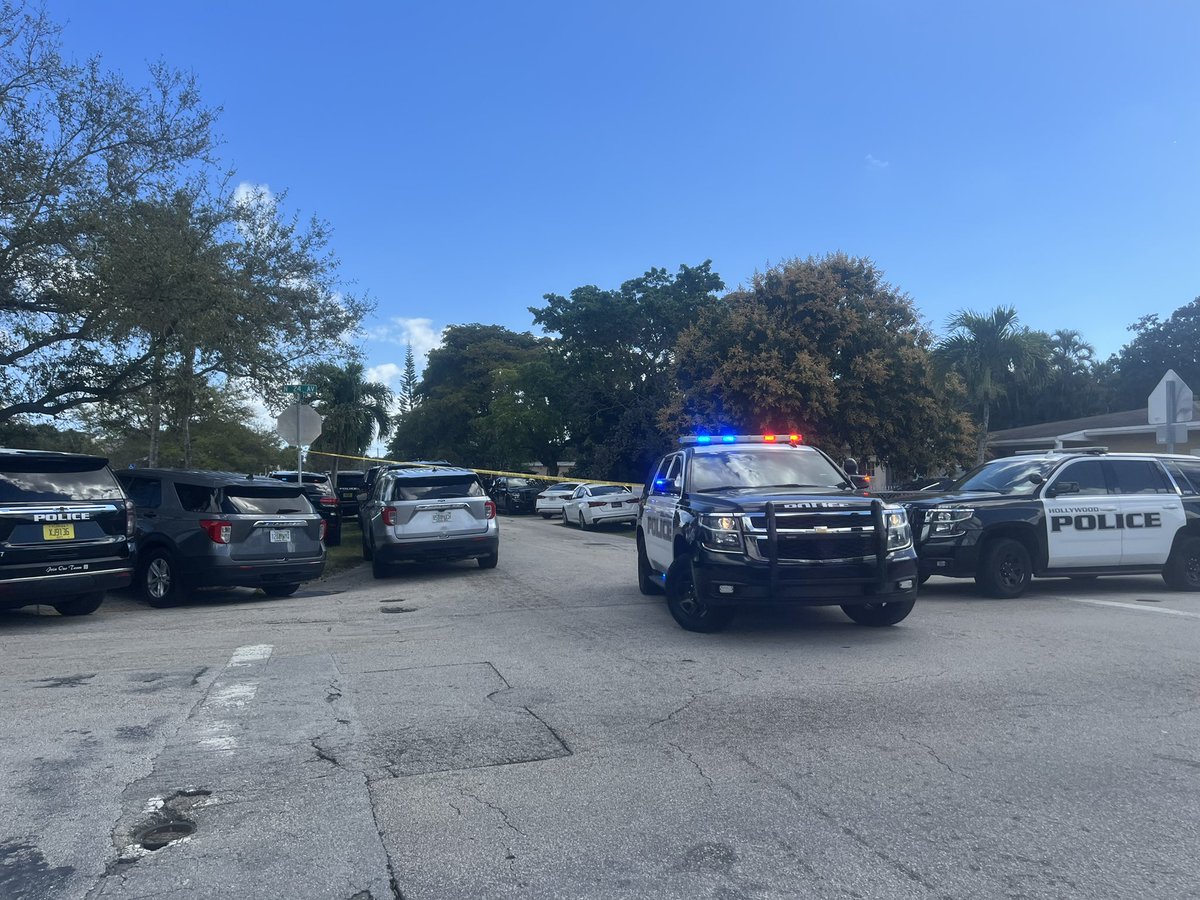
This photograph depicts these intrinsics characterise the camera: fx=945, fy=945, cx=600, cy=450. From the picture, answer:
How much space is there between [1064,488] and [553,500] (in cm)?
2473

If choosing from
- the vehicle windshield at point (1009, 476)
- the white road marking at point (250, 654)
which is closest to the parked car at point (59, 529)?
the white road marking at point (250, 654)

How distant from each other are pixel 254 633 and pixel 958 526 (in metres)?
7.92

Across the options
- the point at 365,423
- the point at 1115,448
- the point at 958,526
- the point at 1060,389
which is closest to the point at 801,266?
the point at 1115,448

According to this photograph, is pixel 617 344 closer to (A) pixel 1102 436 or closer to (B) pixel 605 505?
(B) pixel 605 505

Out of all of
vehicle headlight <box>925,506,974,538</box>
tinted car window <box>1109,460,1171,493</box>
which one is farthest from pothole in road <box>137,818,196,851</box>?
tinted car window <box>1109,460,1171,493</box>

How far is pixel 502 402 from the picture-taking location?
2045 inches

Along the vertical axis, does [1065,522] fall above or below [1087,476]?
below

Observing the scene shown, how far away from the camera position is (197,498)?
39.1 ft

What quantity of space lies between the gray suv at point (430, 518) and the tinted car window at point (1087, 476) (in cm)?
839

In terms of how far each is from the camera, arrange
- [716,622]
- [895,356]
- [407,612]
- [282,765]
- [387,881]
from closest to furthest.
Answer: [387,881], [282,765], [716,622], [407,612], [895,356]

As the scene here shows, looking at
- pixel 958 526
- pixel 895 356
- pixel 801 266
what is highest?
pixel 801 266

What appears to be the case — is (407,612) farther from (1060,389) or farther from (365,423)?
(365,423)

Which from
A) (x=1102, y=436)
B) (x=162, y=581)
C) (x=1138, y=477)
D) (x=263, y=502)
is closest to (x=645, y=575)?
(x=263, y=502)

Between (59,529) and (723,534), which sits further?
(59,529)
